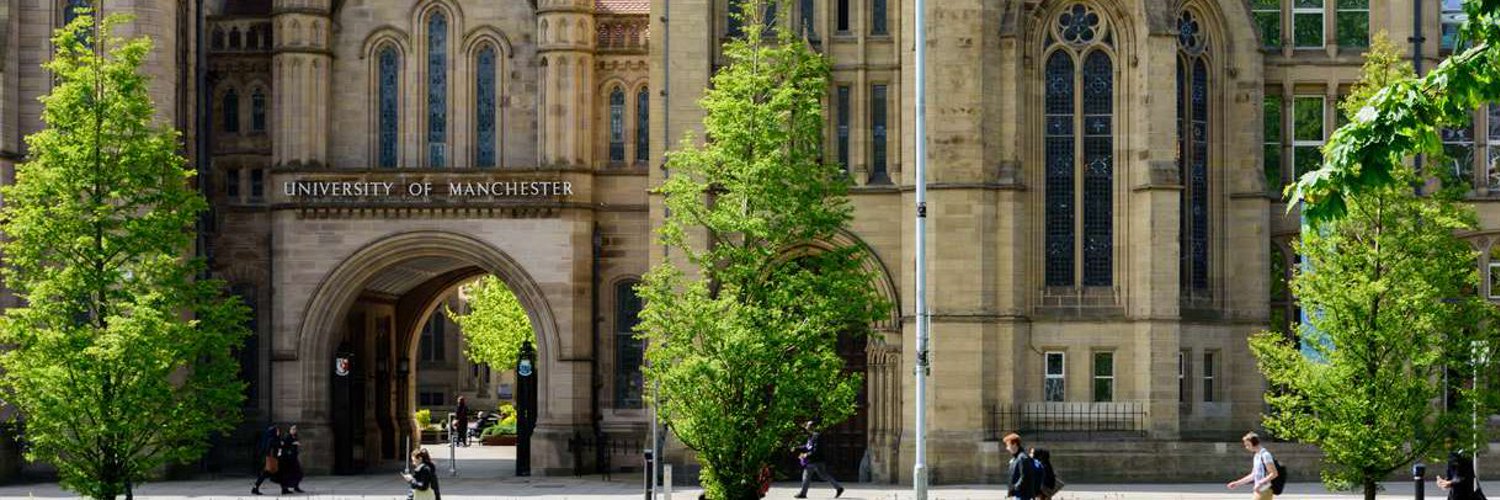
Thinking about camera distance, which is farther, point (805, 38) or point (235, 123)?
point (235, 123)

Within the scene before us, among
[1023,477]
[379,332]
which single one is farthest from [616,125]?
[1023,477]

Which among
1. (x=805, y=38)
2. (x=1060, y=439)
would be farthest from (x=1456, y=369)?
(x=805, y=38)

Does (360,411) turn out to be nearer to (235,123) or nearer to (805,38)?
(235,123)

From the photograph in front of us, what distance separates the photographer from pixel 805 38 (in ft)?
155

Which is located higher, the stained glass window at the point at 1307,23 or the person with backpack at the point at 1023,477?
the stained glass window at the point at 1307,23

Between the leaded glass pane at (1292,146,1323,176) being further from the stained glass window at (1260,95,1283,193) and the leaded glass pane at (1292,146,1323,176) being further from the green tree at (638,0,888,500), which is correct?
the green tree at (638,0,888,500)

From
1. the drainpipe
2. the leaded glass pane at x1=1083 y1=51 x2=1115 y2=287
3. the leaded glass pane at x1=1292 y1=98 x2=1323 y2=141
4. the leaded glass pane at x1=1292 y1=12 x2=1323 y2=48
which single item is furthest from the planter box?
the leaded glass pane at x1=1292 y1=12 x2=1323 y2=48

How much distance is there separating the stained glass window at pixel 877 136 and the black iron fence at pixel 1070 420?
4.91 m

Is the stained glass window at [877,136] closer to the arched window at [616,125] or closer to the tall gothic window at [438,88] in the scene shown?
the arched window at [616,125]

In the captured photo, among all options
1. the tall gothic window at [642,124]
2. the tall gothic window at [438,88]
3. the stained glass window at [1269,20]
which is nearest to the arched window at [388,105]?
the tall gothic window at [438,88]

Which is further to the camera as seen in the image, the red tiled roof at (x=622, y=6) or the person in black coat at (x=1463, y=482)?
the red tiled roof at (x=622, y=6)

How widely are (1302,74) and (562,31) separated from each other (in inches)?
565

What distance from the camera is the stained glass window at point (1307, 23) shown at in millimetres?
48750

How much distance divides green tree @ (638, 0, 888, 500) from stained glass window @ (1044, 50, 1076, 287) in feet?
27.9
